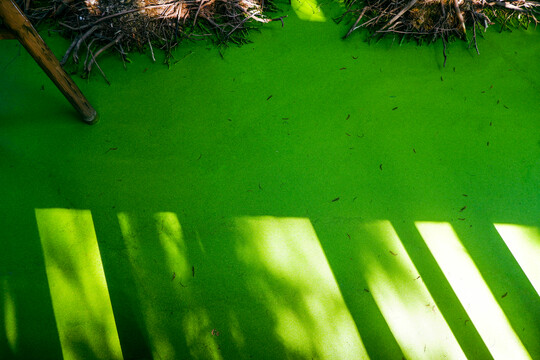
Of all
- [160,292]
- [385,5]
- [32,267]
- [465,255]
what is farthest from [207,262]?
[385,5]

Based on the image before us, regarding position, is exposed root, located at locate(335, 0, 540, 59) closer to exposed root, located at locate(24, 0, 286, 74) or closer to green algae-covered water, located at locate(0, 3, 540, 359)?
green algae-covered water, located at locate(0, 3, 540, 359)

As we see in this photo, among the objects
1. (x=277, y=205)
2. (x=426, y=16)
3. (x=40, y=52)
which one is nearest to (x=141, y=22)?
(x=40, y=52)

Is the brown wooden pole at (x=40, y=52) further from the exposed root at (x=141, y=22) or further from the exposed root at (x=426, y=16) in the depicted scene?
the exposed root at (x=426, y=16)

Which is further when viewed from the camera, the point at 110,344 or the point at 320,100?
the point at 320,100

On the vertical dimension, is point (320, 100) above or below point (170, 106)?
below

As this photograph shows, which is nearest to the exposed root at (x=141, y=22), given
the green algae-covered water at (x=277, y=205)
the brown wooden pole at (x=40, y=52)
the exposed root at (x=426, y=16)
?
the green algae-covered water at (x=277, y=205)

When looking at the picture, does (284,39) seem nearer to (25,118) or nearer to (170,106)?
(170,106)
